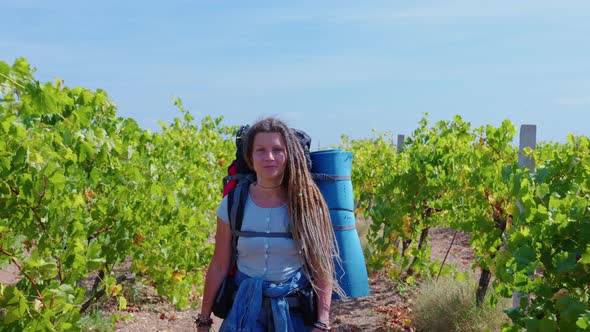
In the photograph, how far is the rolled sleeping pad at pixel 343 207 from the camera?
299 cm

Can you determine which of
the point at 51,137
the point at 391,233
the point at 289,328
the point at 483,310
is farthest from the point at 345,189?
the point at 391,233

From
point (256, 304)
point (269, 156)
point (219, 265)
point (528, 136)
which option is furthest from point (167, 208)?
point (528, 136)

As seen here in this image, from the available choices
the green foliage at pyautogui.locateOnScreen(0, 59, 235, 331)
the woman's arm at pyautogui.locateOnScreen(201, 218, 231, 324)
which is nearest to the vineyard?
the green foliage at pyautogui.locateOnScreen(0, 59, 235, 331)

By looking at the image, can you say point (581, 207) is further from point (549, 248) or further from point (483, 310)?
point (483, 310)

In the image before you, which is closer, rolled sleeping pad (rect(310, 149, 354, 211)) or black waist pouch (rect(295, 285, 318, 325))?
black waist pouch (rect(295, 285, 318, 325))

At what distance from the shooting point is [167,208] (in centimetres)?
465

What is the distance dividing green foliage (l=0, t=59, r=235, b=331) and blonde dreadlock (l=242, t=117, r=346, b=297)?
60 cm

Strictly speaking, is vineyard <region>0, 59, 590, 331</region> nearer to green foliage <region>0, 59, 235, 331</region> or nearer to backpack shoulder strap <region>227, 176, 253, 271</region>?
green foliage <region>0, 59, 235, 331</region>

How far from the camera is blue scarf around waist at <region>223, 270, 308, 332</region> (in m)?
2.42

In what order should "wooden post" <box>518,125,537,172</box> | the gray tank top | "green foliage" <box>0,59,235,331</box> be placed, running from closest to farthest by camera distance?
"green foliage" <box>0,59,235,331</box>, the gray tank top, "wooden post" <box>518,125,537,172</box>

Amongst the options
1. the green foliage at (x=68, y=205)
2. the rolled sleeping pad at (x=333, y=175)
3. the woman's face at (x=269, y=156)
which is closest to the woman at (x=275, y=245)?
the woman's face at (x=269, y=156)

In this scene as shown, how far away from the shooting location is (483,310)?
205 inches

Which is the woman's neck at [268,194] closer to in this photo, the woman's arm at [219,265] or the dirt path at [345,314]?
the woman's arm at [219,265]

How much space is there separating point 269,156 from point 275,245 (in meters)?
0.33
